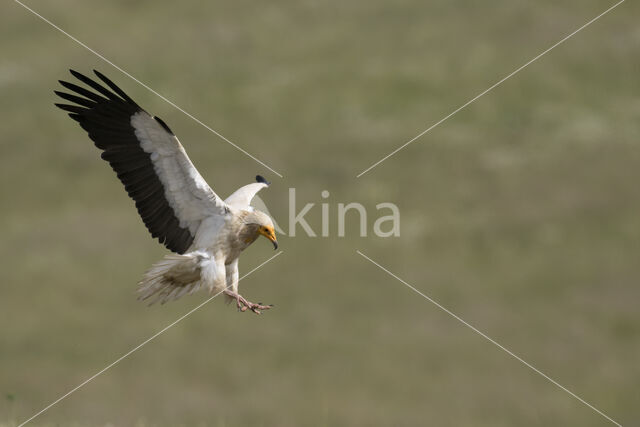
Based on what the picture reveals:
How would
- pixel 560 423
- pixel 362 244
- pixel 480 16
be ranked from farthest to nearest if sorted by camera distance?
1. pixel 480 16
2. pixel 362 244
3. pixel 560 423

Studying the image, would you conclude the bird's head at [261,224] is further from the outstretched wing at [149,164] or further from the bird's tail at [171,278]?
the bird's tail at [171,278]

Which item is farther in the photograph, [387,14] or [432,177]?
[387,14]

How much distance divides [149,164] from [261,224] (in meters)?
1.30

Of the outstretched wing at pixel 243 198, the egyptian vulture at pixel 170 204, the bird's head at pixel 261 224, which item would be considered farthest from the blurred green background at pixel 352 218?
the bird's head at pixel 261 224

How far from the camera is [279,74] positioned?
35.7 m

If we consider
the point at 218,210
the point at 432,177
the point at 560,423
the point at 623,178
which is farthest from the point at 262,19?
the point at 218,210

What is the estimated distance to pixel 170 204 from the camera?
1159cm

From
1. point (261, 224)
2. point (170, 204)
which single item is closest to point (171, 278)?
point (170, 204)

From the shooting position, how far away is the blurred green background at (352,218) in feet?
79.2

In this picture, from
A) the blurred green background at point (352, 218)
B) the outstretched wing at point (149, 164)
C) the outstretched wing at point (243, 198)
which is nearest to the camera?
the outstretched wing at point (149, 164)

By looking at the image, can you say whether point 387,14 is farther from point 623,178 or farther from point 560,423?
point 560,423

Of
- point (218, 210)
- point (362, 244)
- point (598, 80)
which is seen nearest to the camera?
point (218, 210)

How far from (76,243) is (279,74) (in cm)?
948

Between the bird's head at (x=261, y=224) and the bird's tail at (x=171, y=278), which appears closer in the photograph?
the bird's head at (x=261, y=224)
